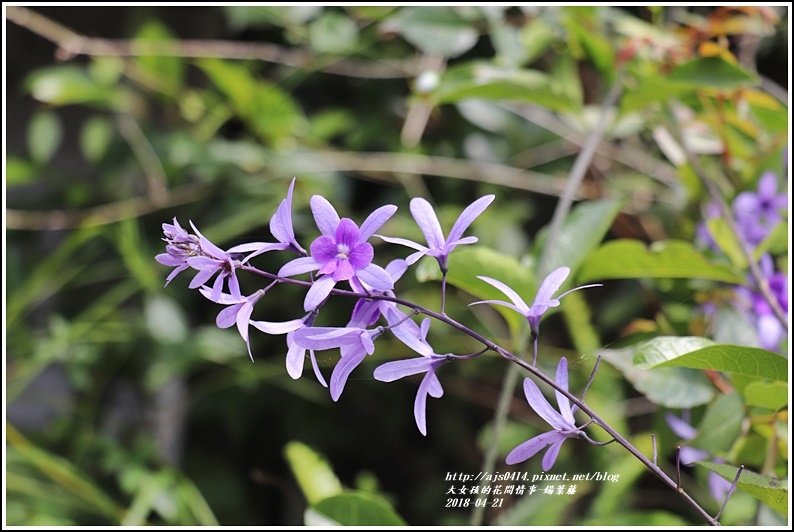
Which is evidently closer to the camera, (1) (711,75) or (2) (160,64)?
(1) (711,75)

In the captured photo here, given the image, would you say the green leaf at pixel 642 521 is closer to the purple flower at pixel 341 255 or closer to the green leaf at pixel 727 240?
the green leaf at pixel 727 240

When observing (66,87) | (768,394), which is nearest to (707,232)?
(768,394)

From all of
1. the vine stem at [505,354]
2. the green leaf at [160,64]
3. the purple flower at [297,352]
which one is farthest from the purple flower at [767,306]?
the green leaf at [160,64]

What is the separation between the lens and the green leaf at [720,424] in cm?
55

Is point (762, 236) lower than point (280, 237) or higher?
lower

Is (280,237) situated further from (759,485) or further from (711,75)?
(711,75)

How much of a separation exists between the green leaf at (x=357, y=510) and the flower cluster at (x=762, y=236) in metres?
0.32

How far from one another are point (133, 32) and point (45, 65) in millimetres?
297

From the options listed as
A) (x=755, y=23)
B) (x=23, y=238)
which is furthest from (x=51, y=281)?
(x=755, y=23)

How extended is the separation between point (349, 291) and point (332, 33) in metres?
0.78

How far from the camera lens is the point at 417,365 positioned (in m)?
0.35

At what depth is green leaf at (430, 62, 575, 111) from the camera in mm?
685

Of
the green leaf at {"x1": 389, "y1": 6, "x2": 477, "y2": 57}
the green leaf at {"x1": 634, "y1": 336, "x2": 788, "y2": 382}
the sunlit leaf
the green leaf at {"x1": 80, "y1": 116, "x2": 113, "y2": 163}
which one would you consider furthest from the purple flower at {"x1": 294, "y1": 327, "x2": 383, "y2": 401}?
the green leaf at {"x1": 80, "y1": 116, "x2": 113, "y2": 163}

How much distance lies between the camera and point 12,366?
3.59ft
